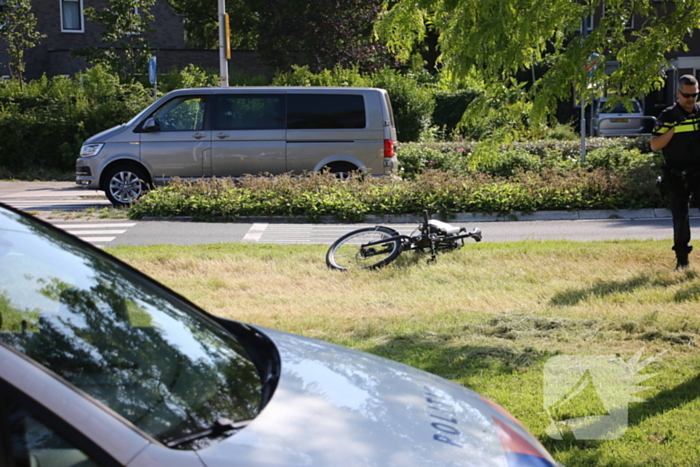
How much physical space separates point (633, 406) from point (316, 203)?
9.12 m

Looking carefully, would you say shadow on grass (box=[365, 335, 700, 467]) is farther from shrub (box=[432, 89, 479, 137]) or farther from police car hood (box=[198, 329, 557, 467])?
shrub (box=[432, 89, 479, 137])

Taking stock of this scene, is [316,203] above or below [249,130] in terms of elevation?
below

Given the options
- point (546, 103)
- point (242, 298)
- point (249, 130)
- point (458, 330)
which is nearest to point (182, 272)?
point (242, 298)

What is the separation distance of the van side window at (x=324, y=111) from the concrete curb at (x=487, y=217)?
2765 mm

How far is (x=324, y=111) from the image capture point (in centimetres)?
1506

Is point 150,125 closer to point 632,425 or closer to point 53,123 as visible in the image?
point 53,123

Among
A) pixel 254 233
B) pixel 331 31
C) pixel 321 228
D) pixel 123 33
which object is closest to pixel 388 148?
pixel 321 228

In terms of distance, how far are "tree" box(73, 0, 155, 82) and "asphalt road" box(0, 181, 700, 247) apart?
43.1 ft

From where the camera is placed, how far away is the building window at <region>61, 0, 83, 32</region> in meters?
33.2

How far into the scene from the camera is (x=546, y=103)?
6.52 m

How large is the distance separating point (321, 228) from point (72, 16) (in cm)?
2642

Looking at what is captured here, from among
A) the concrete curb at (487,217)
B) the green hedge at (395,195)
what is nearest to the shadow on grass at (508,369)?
the concrete curb at (487,217)

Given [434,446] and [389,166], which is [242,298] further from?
[389,166]

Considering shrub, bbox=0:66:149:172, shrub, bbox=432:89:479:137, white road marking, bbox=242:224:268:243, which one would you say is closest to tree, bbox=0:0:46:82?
shrub, bbox=0:66:149:172
